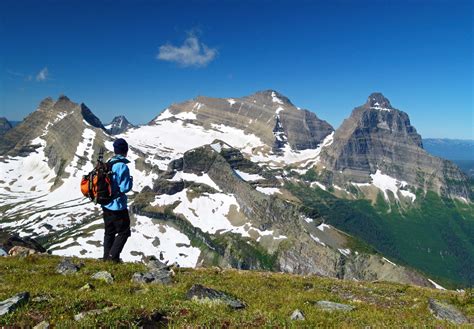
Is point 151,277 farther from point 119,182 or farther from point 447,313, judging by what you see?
point 447,313

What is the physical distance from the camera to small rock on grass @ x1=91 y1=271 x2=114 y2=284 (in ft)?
53.3

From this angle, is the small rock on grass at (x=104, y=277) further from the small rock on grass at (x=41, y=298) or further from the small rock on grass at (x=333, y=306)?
the small rock on grass at (x=333, y=306)

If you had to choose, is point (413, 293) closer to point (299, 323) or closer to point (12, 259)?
point (299, 323)

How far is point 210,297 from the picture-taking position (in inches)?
513

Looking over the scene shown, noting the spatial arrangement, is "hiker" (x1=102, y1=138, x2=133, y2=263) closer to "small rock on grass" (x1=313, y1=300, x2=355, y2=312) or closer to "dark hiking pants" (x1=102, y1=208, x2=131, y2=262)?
"dark hiking pants" (x1=102, y1=208, x2=131, y2=262)

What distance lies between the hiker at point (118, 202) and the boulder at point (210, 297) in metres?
6.56

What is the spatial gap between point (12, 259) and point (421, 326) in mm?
21284

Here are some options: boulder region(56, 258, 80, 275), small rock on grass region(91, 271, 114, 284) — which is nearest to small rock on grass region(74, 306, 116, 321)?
small rock on grass region(91, 271, 114, 284)

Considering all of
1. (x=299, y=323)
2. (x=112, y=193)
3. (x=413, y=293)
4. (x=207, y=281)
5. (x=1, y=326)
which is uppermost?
(x=112, y=193)

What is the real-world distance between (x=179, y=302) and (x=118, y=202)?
784cm

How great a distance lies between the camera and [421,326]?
37.0 ft

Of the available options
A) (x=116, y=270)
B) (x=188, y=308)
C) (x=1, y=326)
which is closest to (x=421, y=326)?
(x=188, y=308)

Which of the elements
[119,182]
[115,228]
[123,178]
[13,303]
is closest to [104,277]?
[115,228]

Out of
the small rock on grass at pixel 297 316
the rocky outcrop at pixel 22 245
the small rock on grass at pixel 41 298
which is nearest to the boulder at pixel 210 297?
the small rock on grass at pixel 297 316
